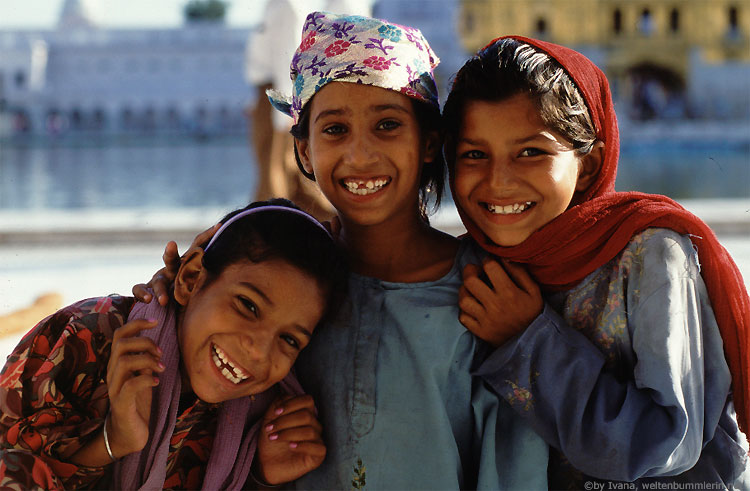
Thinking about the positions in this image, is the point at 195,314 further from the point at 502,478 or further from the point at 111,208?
the point at 111,208

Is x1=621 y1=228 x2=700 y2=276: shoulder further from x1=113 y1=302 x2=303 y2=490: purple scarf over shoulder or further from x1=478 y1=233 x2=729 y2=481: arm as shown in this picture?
x1=113 y1=302 x2=303 y2=490: purple scarf over shoulder

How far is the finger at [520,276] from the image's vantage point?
1057mm

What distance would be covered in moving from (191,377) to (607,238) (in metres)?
0.55

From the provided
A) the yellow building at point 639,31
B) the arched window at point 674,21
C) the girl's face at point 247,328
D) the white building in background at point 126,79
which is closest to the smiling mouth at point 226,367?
the girl's face at point 247,328

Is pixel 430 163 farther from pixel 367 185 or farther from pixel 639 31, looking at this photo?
pixel 639 31

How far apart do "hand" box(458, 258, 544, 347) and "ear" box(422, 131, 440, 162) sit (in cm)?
19

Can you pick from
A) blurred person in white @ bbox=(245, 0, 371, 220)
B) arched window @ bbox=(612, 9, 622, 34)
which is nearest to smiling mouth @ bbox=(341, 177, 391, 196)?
blurred person in white @ bbox=(245, 0, 371, 220)

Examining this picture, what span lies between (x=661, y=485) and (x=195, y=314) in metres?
0.61

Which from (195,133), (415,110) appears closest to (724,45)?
(195,133)

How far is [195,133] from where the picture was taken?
2261 cm

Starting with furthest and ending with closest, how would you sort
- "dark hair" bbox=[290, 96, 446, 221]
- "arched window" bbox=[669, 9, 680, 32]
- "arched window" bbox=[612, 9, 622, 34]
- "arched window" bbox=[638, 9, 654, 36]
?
"arched window" bbox=[669, 9, 680, 32] < "arched window" bbox=[638, 9, 654, 36] < "arched window" bbox=[612, 9, 622, 34] < "dark hair" bbox=[290, 96, 446, 221]

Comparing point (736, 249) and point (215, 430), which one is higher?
point (215, 430)

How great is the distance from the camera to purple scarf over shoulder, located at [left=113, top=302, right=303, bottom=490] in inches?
39.0

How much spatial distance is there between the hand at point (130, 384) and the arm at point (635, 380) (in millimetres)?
418
